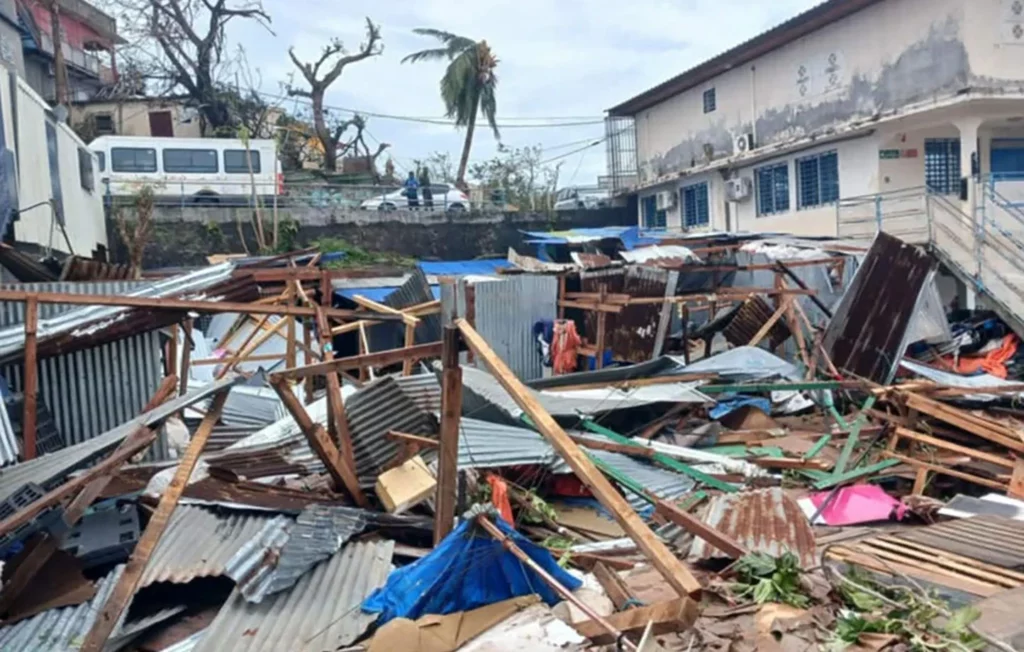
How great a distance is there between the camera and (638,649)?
2.89 metres

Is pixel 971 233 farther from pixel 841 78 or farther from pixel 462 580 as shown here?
pixel 462 580

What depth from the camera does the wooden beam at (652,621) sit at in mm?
2859

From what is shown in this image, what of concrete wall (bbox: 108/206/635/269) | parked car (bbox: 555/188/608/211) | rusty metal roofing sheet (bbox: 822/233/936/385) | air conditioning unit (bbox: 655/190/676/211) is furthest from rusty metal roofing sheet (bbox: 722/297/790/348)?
air conditioning unit (bbox: 655/190/676/211)

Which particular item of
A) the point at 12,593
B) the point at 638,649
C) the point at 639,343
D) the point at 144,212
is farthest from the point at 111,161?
the point at 638,649

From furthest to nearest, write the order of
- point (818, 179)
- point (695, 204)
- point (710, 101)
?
point (695, 204) → point (710, 101) → point (818, 179)

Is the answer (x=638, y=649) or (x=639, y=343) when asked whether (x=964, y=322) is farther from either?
(x=638, y=649)

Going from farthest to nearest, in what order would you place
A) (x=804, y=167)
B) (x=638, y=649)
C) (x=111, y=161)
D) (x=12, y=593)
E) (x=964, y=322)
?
(x=111, y=161), (x=804, y=167), (x=964, y=322), (x=12, y=593), (x=638, y=649)

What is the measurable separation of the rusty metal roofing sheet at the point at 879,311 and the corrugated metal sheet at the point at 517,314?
14.8 feet

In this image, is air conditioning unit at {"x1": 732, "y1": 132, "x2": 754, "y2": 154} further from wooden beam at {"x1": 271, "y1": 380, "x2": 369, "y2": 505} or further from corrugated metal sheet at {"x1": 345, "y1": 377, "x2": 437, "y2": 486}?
wooden beam at {"x1": 271, "y1": 380, "x2": 369, "y2": 505}

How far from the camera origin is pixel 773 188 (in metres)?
22.4

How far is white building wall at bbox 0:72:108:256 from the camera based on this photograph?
10.5m

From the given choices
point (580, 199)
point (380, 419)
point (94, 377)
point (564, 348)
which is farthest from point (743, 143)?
point (94, 377)

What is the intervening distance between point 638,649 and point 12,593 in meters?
3.49

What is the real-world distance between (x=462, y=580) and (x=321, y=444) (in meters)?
1.84
